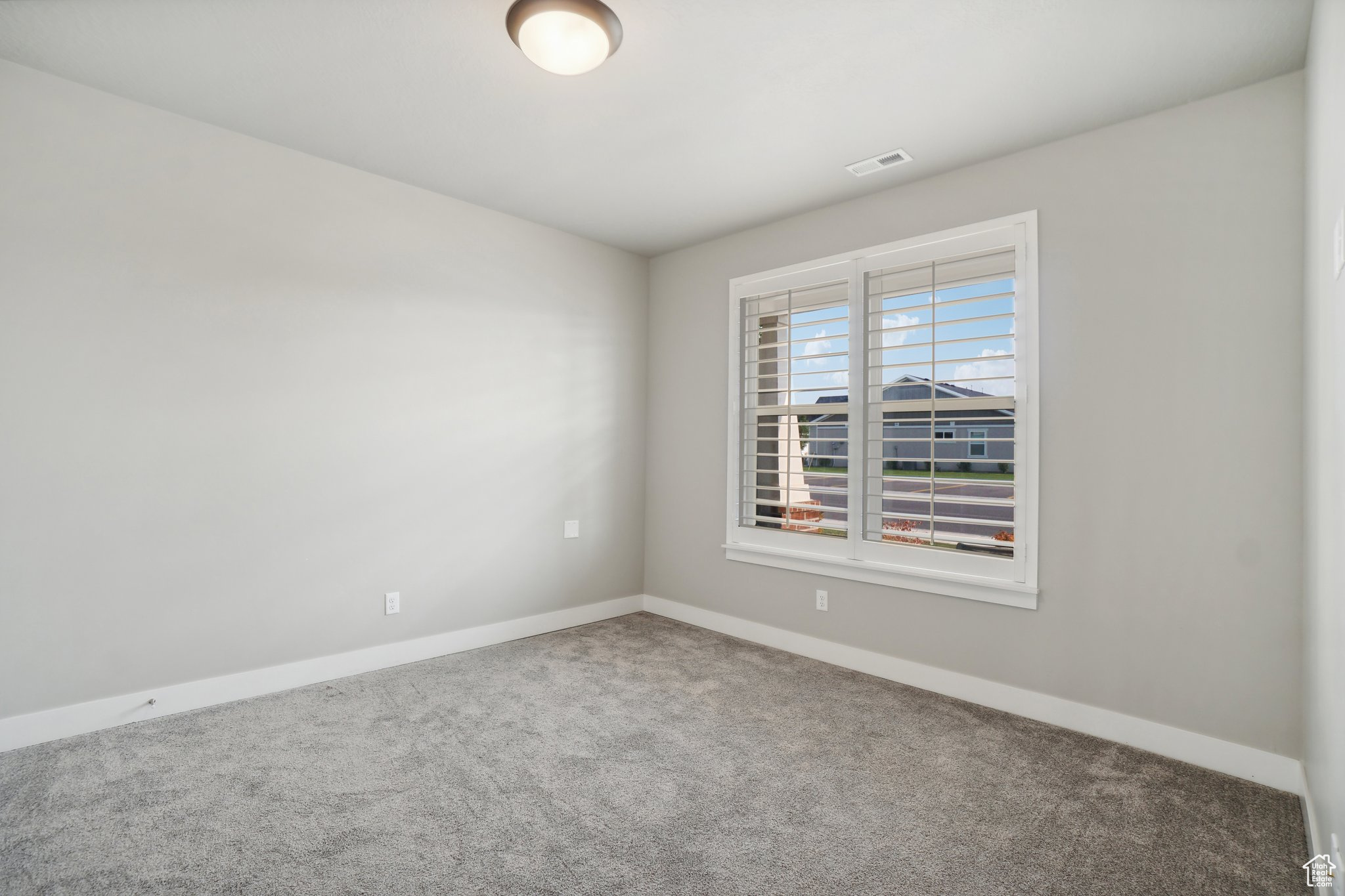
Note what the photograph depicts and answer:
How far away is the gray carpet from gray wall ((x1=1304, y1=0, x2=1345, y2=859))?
43 cm

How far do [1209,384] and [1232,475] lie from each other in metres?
0.35

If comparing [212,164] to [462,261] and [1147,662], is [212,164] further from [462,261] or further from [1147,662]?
[1147,662]

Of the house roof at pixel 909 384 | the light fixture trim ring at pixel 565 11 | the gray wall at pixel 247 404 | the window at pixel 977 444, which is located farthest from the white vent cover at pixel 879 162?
the gray wall at pixel 247 404

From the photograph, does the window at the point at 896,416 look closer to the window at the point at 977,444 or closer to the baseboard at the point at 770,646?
the window at the point at 977,444

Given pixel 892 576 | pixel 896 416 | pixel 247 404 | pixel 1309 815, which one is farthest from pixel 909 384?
pixel 247 404

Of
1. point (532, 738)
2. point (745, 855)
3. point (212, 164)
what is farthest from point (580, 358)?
point (745, 855)

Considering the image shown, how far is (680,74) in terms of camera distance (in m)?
2.38

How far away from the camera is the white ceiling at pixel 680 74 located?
207 centimetres

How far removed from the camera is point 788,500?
150 inches

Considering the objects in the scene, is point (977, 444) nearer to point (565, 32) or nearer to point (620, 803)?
point (620, 803)

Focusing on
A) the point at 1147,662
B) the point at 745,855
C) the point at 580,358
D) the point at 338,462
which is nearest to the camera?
the point at 745,855

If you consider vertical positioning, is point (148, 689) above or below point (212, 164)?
below

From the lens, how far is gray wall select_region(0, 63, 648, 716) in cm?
247

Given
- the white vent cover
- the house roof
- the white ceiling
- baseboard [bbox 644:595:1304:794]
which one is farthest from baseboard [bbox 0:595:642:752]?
the white vent cover
